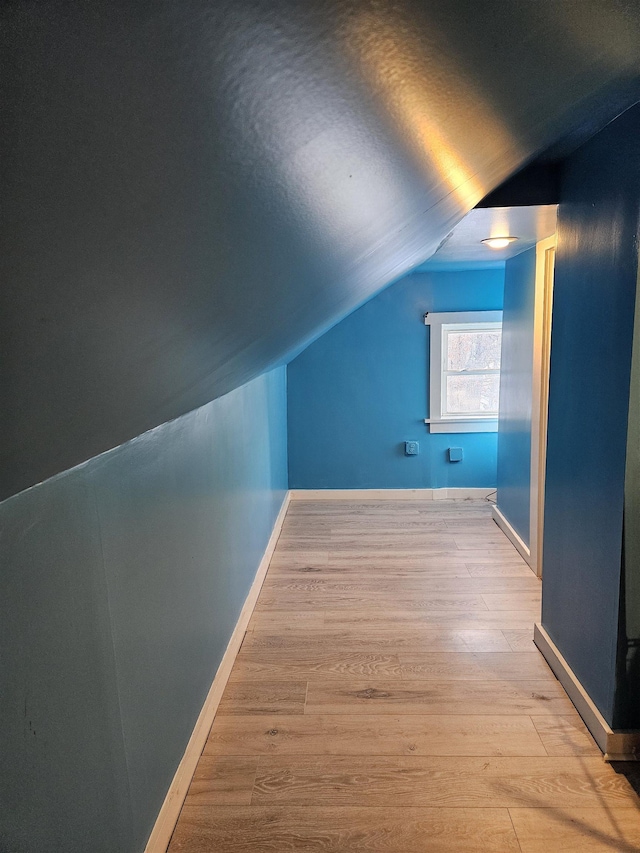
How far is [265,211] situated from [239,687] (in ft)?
6.91

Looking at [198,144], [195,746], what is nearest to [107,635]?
[195,746]

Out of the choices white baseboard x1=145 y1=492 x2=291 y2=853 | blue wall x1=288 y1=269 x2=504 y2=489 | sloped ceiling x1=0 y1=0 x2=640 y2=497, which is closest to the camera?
sloped ceiling x1=0 y1=0 x2=640 y2=497

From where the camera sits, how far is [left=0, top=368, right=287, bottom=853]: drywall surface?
35.4 inches

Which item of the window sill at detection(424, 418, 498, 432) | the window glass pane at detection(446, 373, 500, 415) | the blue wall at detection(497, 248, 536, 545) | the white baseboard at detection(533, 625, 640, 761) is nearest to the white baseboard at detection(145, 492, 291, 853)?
the white baseboard at detection(533, 625, 640, 761)

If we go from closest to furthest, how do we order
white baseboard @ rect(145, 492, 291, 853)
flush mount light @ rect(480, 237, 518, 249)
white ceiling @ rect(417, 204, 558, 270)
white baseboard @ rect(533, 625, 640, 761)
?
white baseboard @ rect(145, 492, 291, 853)
white baseboard @ rect(533, 625, 640, 761)
white ceiling @ rect(417, 204, 558, 270)
flush mount light @ rect(480, 237, 518, 249)

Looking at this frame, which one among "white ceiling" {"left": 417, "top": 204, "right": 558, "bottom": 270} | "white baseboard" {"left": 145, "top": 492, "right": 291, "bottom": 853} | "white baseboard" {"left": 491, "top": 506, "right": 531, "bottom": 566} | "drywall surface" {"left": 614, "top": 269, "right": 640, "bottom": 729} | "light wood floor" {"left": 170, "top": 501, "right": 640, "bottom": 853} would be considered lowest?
"light wood floor" {"left": 170, "top": 501, "right": 640, "bottom": 853}

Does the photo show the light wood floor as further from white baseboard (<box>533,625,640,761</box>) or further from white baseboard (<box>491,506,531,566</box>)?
white baseboard (<box>491,506,531,566</box>)

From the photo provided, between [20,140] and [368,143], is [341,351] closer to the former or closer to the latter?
[368,143]

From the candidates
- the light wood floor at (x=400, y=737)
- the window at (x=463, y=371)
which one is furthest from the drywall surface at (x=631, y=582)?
the window at (x=463, y=371)

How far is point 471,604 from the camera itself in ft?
9.66

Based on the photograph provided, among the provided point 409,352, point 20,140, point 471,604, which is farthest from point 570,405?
point 409,352

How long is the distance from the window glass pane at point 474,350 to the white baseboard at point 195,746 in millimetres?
2661

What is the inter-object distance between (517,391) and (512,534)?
3.13ft

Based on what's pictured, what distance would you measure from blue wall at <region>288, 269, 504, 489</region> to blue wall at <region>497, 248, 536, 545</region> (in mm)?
626
